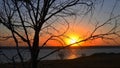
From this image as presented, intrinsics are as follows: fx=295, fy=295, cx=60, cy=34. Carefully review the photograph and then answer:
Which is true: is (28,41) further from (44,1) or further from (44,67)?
(44,67)

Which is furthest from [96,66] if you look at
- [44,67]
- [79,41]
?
Result: [79,41]

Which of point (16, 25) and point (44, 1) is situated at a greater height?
point (44, 1)

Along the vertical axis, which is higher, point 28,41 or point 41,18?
point 41,18

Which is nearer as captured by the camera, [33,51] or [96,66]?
[33,51]

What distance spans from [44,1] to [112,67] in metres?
17.9

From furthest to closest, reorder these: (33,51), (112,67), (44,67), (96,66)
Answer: (44,67) → (96,66) → (112,67) → (33,51)

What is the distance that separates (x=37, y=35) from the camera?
6223 millimetres

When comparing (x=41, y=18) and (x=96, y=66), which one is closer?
(x=41, y=18)

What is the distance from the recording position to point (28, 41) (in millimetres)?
6254

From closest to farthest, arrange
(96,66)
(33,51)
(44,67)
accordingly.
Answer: (33,51) < (96,66) < (44,67)

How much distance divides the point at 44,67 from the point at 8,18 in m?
20.3

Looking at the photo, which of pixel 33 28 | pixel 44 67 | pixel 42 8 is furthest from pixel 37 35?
pixel 44 67

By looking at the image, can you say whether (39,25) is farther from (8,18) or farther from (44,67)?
(44,67)

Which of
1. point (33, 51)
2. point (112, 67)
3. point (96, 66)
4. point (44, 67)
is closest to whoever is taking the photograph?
point (33, 51)
